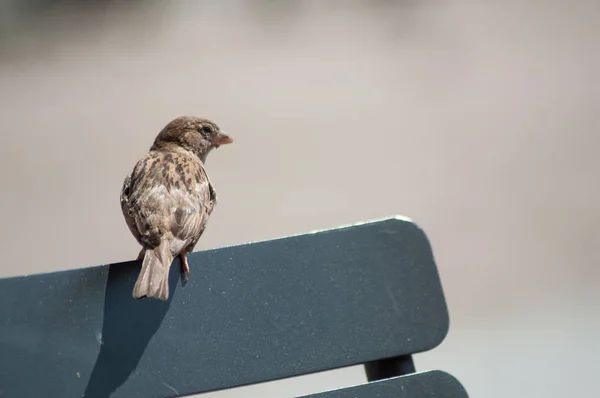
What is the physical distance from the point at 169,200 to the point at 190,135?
3.76ft

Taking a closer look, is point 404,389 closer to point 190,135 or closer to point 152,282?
point 152,282

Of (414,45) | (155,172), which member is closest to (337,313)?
(155,172)

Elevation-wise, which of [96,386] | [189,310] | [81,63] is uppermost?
[189,310]

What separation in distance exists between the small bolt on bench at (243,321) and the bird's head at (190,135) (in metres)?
2.05

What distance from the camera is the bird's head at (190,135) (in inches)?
162

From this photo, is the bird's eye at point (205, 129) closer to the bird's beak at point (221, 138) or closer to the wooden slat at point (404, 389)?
the bird's beak at point (221, 138)

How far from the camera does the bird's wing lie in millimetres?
2805

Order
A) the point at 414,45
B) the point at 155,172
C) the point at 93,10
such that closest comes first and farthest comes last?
the point at 155,172 → the point at 414,45 → the point at 93,10

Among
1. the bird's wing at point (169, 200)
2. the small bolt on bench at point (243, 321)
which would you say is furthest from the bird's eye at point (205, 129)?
the small bolt on bench at point (243, 321)

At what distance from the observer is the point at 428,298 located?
208cm

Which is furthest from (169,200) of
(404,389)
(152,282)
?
(404,389)

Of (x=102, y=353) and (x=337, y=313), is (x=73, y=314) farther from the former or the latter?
(x=337, y=313)

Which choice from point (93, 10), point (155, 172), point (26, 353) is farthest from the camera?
point (93, 10)

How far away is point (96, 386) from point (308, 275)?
19.6 inches
